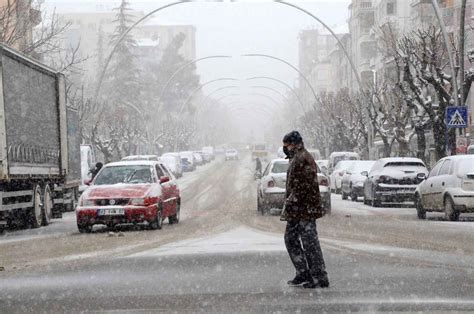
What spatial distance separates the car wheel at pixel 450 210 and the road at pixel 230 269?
0.65m

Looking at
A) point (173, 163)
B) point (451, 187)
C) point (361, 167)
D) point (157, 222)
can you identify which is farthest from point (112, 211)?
point (173, 163)

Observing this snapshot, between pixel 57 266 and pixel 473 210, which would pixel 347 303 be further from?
pixel 473 210

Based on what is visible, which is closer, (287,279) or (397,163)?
(287,279)

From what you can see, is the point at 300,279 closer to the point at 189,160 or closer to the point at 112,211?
the point at 112,211

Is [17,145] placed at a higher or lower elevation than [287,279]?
higher

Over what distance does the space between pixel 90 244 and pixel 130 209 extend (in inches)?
132

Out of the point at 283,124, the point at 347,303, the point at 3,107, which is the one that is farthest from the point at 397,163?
the point at 283,124

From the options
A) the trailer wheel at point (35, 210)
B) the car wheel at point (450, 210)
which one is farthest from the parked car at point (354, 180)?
the trailer wheel at point (35, 210)

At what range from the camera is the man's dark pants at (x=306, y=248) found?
11.1 m

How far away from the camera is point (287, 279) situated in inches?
478

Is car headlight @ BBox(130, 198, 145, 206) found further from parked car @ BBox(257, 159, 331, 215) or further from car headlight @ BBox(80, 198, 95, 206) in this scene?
parked car @ BBox(257, 159, 331, 215)

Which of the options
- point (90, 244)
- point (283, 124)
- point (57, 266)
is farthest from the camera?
point (283, 124)

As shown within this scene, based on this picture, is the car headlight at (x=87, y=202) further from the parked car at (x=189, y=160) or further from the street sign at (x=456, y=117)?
the parked car at (x=189, y=160)

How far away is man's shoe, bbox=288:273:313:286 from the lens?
11.3 m
